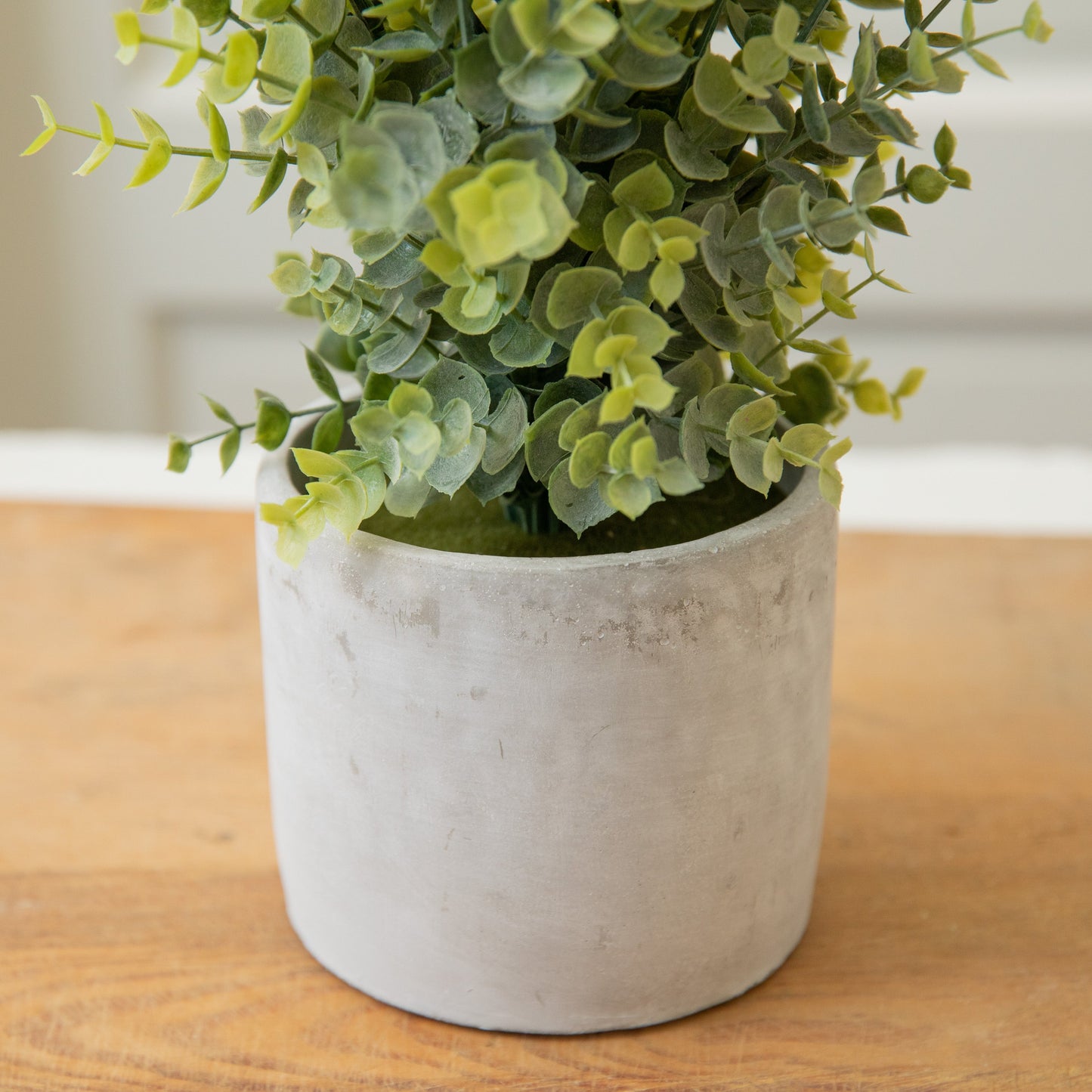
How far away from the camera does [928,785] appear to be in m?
0.60

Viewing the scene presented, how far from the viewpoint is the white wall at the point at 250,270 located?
1.47m

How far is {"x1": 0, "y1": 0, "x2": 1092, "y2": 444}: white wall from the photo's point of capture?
1.47m

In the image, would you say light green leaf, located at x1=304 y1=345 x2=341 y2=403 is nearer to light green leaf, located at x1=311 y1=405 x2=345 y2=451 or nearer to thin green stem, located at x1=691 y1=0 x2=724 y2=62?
light green leaf, located at x1=311 y1=405 x2=345 y2=451

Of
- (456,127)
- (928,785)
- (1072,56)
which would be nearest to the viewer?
(456,127)

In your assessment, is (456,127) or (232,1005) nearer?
(456,127)

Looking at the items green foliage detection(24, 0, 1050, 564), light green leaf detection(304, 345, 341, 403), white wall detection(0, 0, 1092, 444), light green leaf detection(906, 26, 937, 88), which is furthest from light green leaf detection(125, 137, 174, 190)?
white wall detection(0, 0, 1092, 444)

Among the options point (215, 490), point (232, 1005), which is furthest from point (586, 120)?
point (215, 490)

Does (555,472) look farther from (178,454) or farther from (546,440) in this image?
(178,454)

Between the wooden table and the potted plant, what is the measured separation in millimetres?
27

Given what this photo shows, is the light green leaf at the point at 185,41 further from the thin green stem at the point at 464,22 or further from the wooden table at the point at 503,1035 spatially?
the wooden table at the point at 503,1035

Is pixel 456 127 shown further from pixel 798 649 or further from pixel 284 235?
pixel 284 235

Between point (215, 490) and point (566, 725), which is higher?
point (566, 725)

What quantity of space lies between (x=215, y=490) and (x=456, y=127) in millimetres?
637

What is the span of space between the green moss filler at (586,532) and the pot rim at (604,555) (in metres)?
0.03
